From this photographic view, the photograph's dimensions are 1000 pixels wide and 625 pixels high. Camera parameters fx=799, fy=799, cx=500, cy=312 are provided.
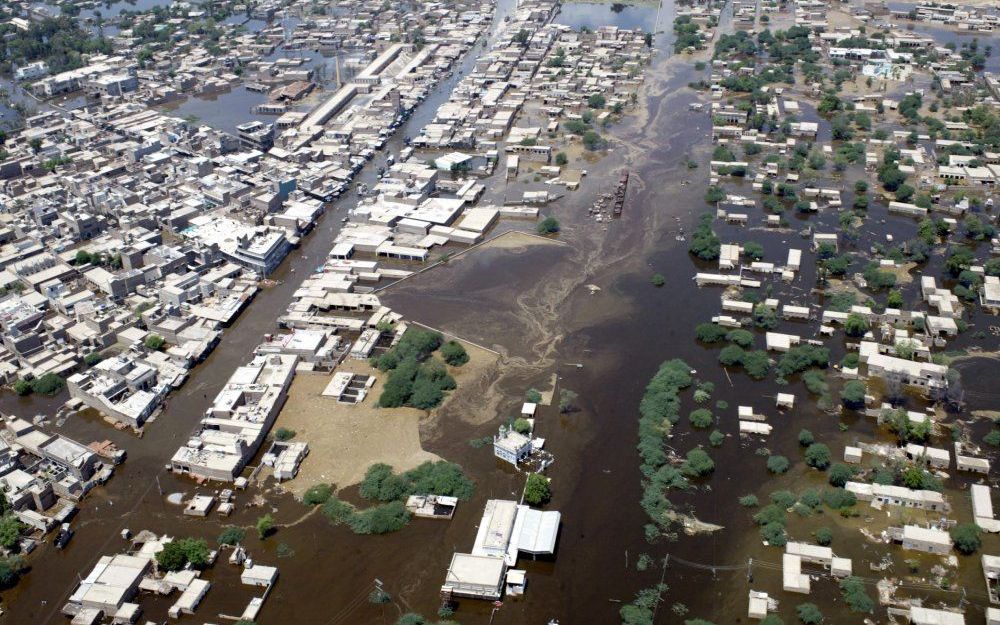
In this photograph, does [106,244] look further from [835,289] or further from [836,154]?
[836,154]

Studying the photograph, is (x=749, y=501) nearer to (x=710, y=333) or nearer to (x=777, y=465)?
(x=777, y=465)

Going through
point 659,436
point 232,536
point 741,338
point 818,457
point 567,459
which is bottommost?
point 567,459

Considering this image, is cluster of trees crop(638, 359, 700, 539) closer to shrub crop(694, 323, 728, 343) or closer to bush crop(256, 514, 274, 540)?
shrub crop(694, 323, 728, 343)

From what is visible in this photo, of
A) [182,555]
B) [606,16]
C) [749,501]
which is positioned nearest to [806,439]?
[749,501]

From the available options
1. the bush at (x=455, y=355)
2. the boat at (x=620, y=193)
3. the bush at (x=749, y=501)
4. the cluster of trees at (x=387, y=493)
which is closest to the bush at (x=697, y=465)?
the bush at (x=749, y=501)

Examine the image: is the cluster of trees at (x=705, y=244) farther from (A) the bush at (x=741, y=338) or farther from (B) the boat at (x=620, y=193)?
(A) the bush at (x=741, y=338)

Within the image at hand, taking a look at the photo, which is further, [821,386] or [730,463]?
[821,386]

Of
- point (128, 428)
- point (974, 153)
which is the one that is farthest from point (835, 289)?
point (128, 428)
